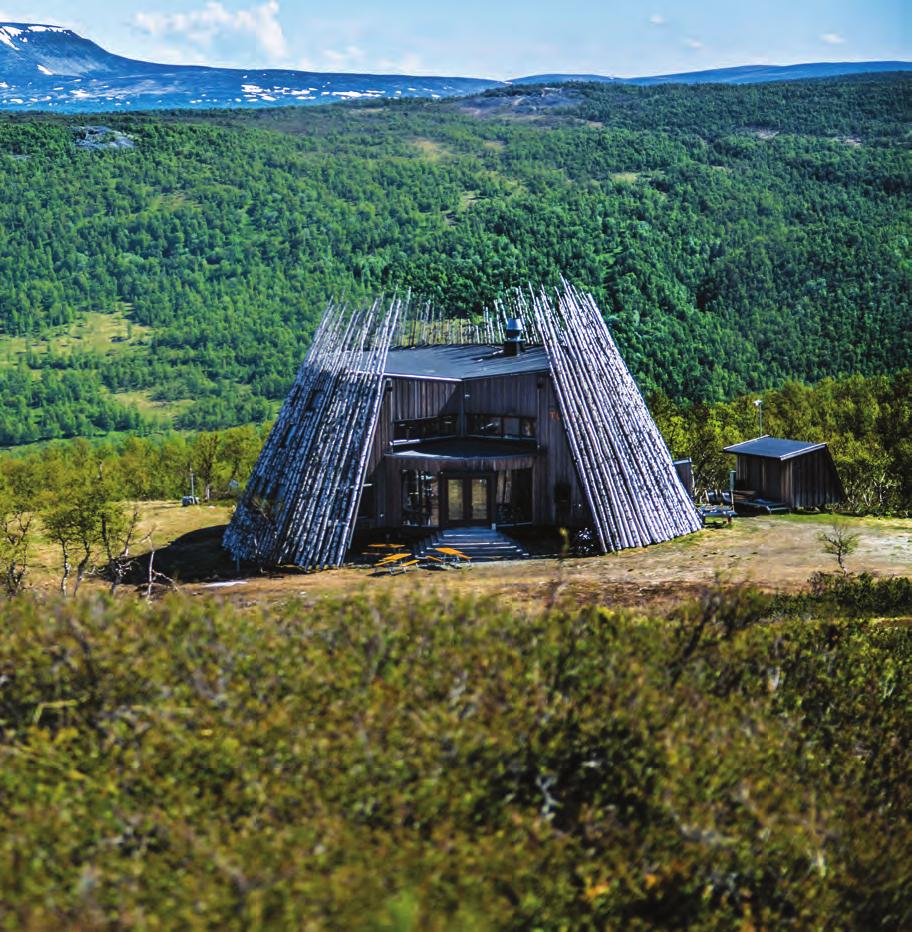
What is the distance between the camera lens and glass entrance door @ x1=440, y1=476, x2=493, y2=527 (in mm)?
25312

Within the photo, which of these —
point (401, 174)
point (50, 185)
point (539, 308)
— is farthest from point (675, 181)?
point (539, 308)

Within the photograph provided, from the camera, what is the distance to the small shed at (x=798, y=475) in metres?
27.5

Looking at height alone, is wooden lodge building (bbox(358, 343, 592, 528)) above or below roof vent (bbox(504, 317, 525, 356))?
below

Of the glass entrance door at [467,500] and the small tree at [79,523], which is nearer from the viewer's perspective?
the small tree at [79,523]

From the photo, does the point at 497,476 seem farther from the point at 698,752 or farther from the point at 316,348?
the point at 698,752

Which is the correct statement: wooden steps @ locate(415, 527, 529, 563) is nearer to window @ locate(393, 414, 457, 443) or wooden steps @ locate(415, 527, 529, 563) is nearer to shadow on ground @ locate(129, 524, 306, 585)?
window @ locate(393, 414, 457, 443)

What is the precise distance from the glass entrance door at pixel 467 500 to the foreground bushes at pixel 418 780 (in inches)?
588

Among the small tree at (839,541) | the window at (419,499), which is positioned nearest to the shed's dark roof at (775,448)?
the small tree at (839,541)

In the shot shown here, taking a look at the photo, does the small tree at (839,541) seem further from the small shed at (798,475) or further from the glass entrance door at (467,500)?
the glass entrance door at (467,500)

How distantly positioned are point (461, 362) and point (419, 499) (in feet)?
17.9

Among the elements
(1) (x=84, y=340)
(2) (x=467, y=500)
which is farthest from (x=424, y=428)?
(1) (x=84, y=340)

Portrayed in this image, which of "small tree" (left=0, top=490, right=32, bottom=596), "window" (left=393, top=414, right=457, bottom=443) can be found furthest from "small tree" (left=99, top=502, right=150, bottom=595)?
"window" (left=393, top=414, right=457, bottom=443)

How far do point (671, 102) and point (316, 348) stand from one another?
134 m

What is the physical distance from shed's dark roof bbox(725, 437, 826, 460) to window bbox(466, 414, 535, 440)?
647 cm
